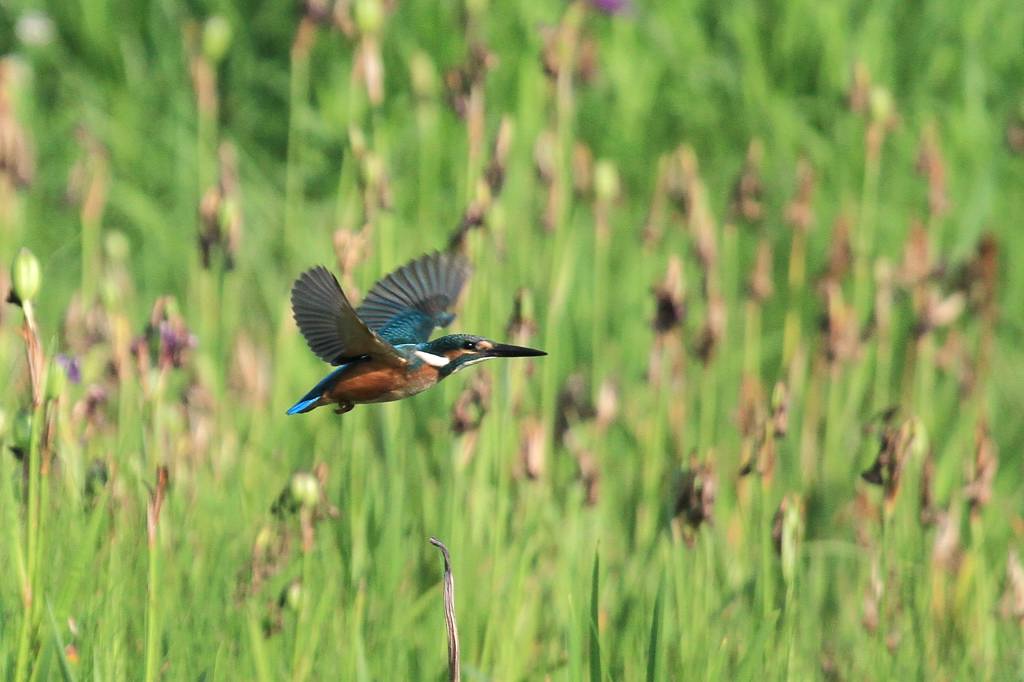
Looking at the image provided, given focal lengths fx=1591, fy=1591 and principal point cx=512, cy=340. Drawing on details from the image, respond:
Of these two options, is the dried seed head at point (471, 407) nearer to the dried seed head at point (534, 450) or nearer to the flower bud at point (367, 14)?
the dried seed head at point (534, 450)


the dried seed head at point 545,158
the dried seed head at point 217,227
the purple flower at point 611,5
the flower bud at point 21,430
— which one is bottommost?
the flower bud at point 21,430

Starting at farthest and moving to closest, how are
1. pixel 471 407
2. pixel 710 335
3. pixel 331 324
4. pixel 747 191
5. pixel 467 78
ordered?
1. pixel 747 191
2. pixel 710 335
3. pixel 467 78
4. pixel 471 407
5. pixel 331 324

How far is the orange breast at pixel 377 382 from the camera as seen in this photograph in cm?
171

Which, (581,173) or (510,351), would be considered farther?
(581,173)

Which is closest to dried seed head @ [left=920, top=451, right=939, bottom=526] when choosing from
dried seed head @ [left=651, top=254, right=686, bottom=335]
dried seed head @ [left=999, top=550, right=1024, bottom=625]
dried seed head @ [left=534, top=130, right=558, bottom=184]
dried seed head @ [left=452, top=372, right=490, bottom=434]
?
dried seed head @ [left=999, top=550, right=1024, bottom=625]

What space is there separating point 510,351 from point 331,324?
209mm

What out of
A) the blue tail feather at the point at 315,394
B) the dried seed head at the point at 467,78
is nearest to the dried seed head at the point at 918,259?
the dried seed head at the point at 467,78

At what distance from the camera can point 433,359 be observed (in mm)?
1792

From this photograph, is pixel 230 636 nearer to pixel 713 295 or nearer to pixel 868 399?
pixel 713 295

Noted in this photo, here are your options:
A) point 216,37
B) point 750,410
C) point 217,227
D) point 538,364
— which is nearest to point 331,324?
point 217,227

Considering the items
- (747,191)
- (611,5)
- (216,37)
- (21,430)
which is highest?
(611,5)

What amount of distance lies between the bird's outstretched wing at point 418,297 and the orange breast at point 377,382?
0.39 meters

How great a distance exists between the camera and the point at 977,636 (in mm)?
2670

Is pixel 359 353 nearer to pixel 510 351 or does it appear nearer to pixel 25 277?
pixel 510 351
